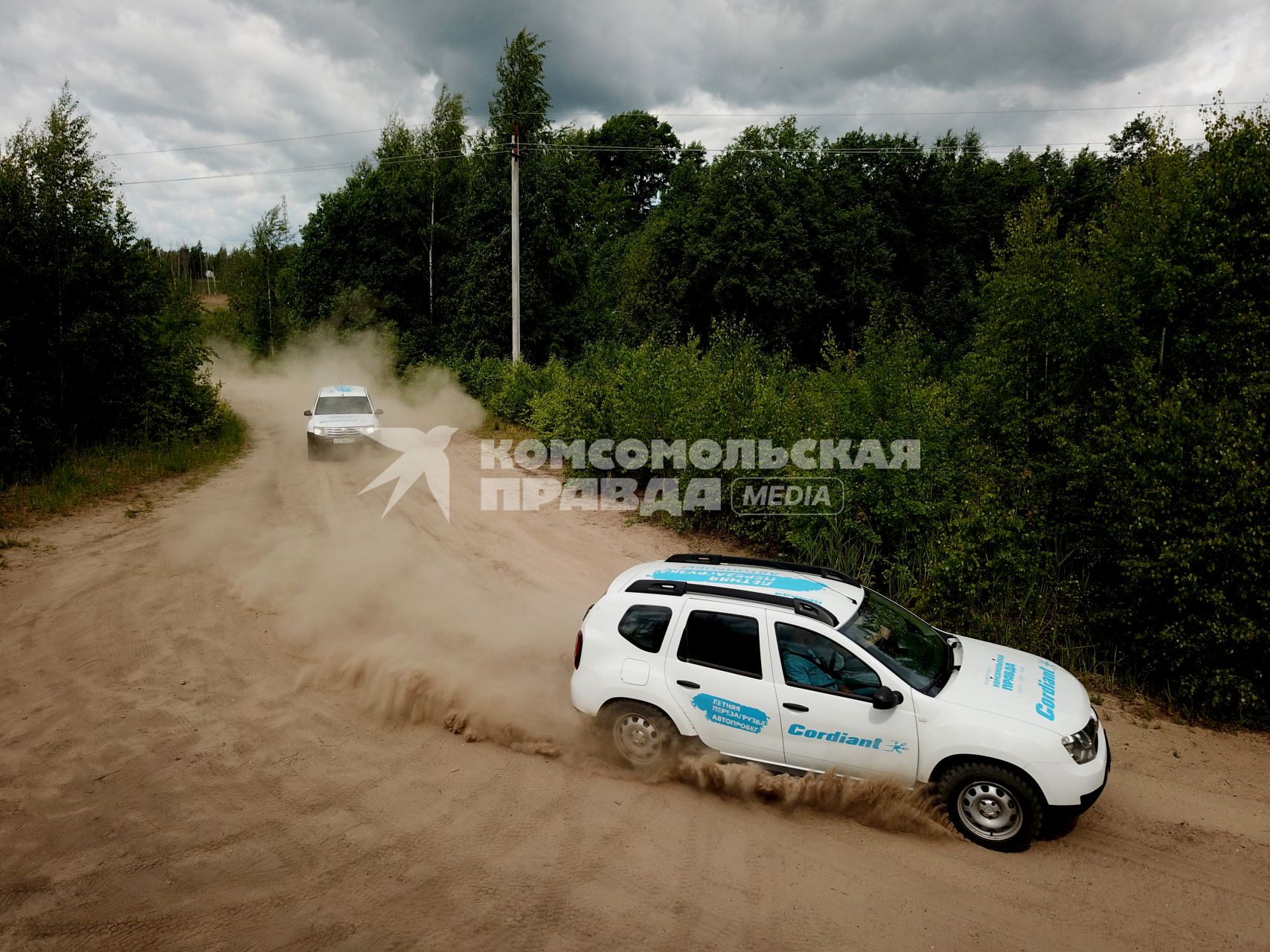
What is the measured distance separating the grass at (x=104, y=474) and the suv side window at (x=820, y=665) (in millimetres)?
13593

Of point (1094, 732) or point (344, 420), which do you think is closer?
point (1094, 732)

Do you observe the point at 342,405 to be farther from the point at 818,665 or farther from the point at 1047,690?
the point at 1047,690

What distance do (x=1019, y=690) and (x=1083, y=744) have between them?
571mm

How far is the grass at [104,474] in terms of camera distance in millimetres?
14664

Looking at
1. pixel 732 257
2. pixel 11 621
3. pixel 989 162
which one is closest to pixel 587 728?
pixel 11 621

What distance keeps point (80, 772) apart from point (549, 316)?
99.9 ft

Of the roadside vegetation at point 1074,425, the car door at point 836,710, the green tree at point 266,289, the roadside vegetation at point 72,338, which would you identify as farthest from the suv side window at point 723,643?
the green tree at point 266,289

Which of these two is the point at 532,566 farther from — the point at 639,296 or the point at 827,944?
the point at 639,296

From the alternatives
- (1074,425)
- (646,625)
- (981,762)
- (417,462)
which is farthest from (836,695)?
(417,462)

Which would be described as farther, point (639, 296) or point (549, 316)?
point (639, 296)

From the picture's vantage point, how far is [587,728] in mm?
7016

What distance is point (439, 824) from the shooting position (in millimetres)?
5930

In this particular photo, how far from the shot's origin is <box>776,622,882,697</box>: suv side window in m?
5.94

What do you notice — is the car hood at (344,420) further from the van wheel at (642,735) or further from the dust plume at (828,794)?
the dust plume at (828,794)
